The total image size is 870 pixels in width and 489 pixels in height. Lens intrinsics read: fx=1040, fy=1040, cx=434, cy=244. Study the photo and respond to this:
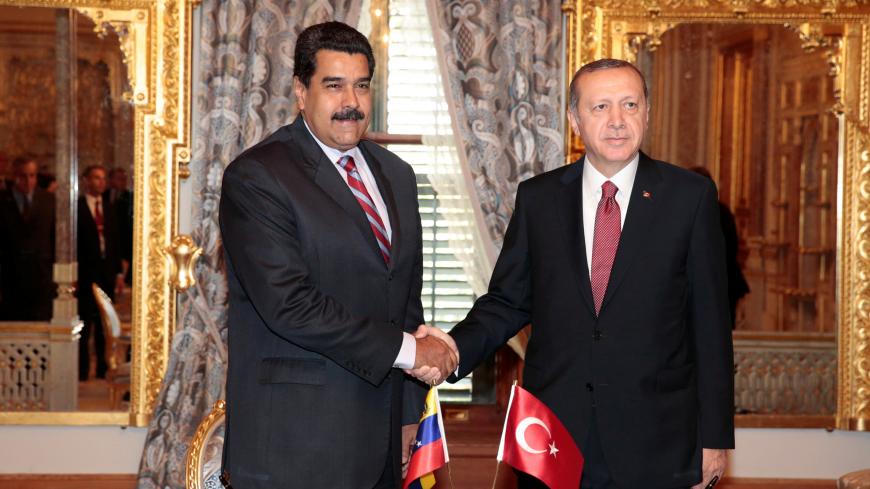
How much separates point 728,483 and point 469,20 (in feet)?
8.13

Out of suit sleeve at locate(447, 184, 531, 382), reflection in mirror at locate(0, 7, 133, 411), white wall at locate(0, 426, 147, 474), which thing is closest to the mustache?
suit sleeve at locate(447, 184, 531, 382)

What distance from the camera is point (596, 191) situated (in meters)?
2.61

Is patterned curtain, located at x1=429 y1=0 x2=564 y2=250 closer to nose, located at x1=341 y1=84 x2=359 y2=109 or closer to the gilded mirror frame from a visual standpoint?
the gilded mirror frame

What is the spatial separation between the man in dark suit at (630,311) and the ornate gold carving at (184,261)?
7.96ft

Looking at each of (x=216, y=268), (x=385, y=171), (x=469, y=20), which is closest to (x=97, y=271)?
(x=216, y=268)

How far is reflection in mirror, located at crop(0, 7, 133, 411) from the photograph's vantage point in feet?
15.3

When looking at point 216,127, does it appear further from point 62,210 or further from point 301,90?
point 301,90

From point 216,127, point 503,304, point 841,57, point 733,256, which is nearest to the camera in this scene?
point 503,304

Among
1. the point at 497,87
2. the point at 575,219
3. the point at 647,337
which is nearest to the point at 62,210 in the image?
the point at 497,87

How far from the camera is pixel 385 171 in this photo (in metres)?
2.68

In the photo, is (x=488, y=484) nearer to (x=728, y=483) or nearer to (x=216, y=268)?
(x=728, y=483)

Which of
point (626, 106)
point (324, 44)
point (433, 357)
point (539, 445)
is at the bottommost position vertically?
point (539, 445)

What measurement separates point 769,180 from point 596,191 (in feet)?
8.97

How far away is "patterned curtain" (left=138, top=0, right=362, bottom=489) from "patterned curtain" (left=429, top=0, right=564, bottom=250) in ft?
1.62
